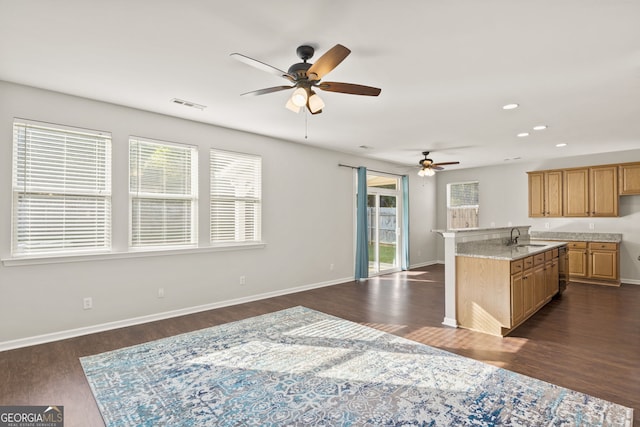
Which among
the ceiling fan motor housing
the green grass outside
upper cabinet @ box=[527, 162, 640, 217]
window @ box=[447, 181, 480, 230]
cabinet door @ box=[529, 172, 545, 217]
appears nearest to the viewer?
the ceiling fan motor housing

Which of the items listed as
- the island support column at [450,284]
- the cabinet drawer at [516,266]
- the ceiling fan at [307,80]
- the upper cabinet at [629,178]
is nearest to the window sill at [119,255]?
the ceiling fan at [307,80]

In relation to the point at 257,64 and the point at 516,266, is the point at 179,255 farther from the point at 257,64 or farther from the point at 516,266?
the point at 516,266

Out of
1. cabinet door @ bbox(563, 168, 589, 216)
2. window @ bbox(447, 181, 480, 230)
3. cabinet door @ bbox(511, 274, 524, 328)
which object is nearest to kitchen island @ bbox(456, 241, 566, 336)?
cabinet door @ bbox(511, 274, 524, 328)

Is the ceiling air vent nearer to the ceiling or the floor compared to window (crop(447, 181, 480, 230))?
nearer to the ceiling

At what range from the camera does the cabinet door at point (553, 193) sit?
732 centimetres

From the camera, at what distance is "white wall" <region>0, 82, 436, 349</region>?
3500 millimetres

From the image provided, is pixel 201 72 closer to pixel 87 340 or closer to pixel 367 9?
pixel 367 9

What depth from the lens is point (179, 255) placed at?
4617 mm

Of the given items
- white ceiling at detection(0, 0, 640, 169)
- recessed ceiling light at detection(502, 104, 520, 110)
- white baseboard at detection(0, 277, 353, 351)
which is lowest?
white baseboard at detection(0, 277, 353, 351)

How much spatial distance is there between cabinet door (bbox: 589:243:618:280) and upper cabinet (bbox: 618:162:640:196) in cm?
114

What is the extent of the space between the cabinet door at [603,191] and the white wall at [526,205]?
29cm

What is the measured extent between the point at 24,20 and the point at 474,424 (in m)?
4.16

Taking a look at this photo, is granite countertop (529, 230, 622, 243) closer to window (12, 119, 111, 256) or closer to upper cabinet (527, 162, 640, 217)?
upper cabinet (527, 162, 640, 217)

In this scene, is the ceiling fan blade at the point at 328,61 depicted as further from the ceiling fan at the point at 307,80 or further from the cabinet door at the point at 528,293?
the cabinet door at the point at 528,293
